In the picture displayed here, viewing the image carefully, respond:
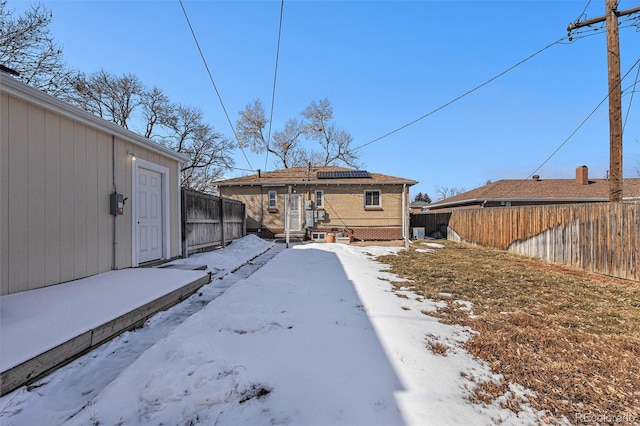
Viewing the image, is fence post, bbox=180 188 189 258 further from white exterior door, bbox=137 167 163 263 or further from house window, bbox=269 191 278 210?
house window, bbox=269 191 278 210

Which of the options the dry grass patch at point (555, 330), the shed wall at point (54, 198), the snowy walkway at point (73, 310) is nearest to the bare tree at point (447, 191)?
the dry grass patch at point (555, 330)

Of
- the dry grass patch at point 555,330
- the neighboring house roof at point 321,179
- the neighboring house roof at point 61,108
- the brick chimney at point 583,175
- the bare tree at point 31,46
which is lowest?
the dry grass patch at point 555,330

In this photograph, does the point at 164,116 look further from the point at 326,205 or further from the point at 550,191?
the point at 550,191

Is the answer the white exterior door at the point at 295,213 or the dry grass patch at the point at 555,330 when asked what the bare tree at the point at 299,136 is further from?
the dry grass patch at the point at 555,330

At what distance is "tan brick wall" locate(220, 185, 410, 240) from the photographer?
50.3ft

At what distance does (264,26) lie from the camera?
27.3ft

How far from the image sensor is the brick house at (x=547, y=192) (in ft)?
64.2

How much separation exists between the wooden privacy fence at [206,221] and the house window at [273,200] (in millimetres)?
3666

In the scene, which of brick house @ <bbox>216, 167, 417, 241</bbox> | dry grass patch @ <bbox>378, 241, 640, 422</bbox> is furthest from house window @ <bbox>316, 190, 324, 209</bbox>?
dry grass patch @ <bbox>378, 241, 640, 422</bbox>

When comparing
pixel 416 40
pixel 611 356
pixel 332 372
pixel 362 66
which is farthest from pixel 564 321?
pixel 362 66

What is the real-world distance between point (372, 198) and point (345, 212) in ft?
5.76

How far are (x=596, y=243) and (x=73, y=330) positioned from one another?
34.7 ft

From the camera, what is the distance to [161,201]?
6.78 metres

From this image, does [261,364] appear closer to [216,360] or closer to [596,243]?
[216,360]
